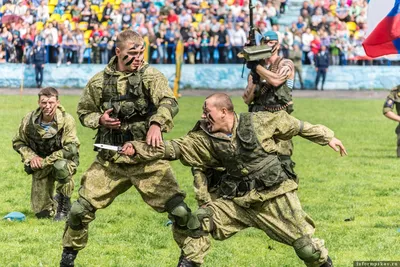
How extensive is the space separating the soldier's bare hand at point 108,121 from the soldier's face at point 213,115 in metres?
0.87

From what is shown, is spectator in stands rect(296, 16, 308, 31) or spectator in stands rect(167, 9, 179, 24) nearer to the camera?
spectator in stands rect(167, 9, 179, 24)

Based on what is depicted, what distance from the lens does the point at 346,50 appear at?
3931 centimetres

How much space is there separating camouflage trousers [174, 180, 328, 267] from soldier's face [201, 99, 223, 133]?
1.99 ft

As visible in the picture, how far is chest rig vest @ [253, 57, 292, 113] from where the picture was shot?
10.4 metres

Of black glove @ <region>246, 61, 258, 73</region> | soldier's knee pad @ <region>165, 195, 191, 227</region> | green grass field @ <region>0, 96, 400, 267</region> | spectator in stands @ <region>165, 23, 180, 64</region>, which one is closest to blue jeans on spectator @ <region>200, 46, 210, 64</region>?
spectator in stands @ <region>165, 23, 180, 64</region>

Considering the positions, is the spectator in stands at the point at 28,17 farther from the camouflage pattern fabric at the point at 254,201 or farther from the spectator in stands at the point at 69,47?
the camouflage pattern fabric at the point at 254,201

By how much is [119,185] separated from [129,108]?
71cm

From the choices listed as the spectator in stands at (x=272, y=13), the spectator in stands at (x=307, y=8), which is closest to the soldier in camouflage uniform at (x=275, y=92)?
the spectator in stands at (x=272, y=13)

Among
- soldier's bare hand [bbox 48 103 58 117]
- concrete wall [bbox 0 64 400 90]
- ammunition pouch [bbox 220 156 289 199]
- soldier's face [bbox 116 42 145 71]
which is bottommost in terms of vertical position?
concrete wall [bbox 0 64 400 90]

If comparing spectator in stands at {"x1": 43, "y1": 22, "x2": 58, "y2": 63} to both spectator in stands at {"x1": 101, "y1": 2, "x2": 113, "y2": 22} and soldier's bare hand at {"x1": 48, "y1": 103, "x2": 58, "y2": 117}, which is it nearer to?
spectator in stands at {"x1": 101, "y1": 2, "x2": 113, "y2": 22}

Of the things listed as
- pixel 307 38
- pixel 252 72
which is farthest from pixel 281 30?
pixel 252 72

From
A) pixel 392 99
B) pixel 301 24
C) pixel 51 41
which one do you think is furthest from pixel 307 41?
pixel 392 99

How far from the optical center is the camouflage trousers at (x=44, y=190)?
11.5 meters

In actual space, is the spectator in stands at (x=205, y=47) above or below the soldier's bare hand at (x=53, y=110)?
below
